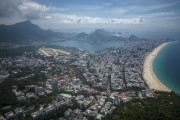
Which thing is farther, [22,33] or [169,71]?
[22,33]

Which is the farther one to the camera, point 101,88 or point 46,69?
point 46,69

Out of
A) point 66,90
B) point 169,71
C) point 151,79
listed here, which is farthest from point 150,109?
point 169,71

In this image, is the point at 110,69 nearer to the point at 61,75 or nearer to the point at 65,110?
the point at 61,75

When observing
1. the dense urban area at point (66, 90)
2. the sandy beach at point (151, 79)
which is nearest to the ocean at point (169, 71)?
the sandy beach at point (151, 79)

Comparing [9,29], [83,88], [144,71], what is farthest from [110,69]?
[9,29]

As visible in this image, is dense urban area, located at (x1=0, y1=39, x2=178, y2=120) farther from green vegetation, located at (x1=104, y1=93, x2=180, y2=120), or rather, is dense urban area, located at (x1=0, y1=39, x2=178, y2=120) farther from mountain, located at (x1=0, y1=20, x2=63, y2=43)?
mountain, located at (x1=0, y1=20, x2=63, y2=43)

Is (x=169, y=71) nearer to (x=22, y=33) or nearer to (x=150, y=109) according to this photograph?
(x=150, y=109)
